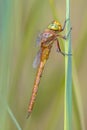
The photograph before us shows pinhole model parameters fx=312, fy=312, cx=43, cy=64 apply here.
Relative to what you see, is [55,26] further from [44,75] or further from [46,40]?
[44,75]

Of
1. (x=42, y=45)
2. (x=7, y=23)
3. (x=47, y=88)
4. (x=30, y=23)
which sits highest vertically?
(x=7, y=23)

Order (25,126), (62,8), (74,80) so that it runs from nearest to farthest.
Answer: (74,80) → (25,126) → (62,8)

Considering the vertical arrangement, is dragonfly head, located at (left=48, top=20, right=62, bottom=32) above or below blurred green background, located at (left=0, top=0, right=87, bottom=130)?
above

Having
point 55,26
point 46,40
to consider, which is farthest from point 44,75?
point 55,26

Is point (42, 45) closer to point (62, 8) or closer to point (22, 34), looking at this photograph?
point (22, 34)

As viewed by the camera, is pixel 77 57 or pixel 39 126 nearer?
pixel 77 57

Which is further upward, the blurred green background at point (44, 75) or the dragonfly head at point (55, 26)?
the dragonfly head at point (55, 26)

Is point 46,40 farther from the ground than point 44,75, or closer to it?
farther from the ground

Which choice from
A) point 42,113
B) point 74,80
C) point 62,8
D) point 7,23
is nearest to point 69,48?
point 7,23

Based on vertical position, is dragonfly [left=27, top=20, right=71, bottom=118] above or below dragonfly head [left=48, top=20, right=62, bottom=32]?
below

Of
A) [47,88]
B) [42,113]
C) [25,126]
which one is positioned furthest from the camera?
[42,113]

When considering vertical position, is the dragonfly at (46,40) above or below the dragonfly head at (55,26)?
below
